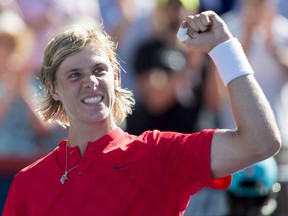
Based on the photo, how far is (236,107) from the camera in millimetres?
2990

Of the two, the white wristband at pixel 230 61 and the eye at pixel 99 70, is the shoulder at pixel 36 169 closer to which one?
the eye at pixel 99 70

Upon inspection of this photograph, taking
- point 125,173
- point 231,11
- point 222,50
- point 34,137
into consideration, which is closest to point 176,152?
point 125,173

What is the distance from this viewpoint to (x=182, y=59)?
6523mm

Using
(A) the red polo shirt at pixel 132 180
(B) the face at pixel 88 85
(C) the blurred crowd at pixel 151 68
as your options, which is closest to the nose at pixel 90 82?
(B) the face at pixel 88 85

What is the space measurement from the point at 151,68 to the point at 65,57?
3015 mm

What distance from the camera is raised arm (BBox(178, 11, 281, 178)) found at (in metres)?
2.96

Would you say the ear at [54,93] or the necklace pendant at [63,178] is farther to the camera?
the ear at [54,93]

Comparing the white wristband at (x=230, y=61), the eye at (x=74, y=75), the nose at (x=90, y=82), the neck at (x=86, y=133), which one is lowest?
the neck at (x=86, y=133)

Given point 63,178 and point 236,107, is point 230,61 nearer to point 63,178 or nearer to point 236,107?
point 236,107

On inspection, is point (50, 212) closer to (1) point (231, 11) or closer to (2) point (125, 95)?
(2) point (125, 95)

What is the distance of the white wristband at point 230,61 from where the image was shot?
121 inches

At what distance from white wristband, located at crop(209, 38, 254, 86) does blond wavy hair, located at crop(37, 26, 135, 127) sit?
0.57 meters

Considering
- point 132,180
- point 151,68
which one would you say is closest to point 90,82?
point 132,180

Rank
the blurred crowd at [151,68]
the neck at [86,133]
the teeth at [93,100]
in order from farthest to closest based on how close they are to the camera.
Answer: the blurred crowd at [151,68], the neck at [86,133], the teeth at [93,100]
